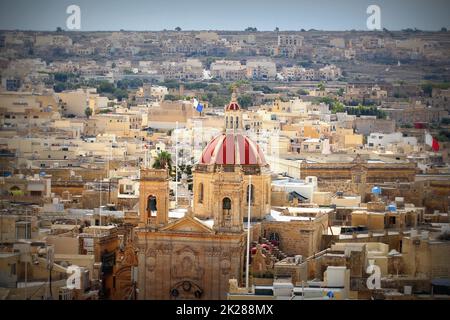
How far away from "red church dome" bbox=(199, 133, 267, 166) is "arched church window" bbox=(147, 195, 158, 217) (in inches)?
102

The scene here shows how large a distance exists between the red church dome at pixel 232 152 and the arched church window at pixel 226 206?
282 cm

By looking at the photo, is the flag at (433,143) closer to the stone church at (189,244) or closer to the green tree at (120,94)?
the stone church at (189,244)

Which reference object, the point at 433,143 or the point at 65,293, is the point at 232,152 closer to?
the point at 65,293

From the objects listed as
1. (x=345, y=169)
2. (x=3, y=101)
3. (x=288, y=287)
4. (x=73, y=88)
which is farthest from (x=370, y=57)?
(x=288, y=287)

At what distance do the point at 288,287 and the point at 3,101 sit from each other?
44.8 m

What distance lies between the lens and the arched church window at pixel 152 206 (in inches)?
1228

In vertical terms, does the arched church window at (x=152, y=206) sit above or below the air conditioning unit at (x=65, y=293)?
above

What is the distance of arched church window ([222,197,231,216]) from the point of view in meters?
30.8

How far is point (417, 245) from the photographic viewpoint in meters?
31.4

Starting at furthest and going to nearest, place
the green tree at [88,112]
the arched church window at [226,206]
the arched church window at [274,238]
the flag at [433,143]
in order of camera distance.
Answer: the green tree at [88,112], the flag at [433,143], the arched church window at [274,238], the arched church window at [226,206]

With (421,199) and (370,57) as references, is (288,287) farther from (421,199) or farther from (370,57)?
(370,57)

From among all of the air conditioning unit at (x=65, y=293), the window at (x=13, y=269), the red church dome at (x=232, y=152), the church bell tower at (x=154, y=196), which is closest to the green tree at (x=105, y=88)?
the red church dome at (x=232, y=152)

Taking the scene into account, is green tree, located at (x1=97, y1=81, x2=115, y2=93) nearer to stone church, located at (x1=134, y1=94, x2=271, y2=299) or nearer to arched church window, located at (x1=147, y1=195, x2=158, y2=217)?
arched church window, located at (x1=147, y1=195, x2=158, y2=217)

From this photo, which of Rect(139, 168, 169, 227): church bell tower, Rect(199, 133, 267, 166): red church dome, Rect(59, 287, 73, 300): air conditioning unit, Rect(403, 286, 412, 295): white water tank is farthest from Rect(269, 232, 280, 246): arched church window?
Rect(59, 287, 73, 300): air conditioning unit
